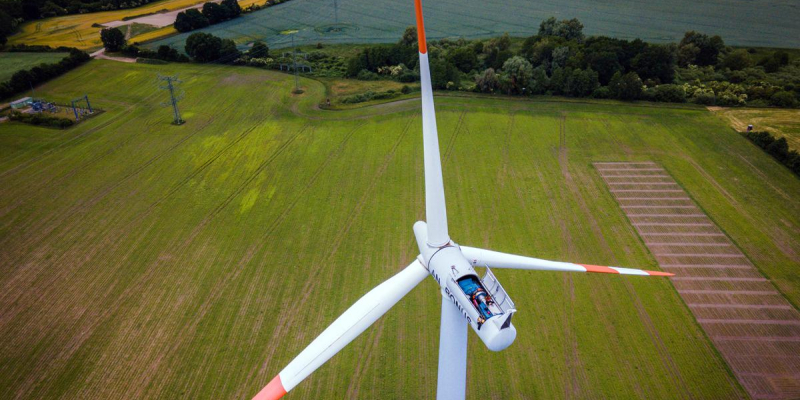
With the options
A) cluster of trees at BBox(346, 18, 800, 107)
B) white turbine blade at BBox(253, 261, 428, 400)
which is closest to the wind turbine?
white turbine blade at BBox(253, 261, 428, 400)

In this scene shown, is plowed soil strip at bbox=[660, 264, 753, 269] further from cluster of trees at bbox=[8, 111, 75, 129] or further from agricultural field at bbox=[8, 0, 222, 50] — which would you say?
agricultural field at bbox=[8, 0, 222, 50]

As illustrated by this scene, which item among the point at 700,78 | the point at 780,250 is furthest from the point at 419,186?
the point at 700,78

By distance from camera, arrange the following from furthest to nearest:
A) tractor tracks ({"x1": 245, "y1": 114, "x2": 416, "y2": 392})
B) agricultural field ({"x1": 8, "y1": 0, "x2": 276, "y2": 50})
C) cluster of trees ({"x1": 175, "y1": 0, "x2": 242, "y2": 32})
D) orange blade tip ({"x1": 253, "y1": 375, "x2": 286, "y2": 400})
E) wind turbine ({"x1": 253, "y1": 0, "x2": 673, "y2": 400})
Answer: cluster of trees ({"x1": 175, "y1": 0, "x2": 242, "y2": 32}) < agricultural field ({"x1": 8, "y1": 0, "x2": 276, "y2": 50}) < tractor tracks ({"x1": 245, "y1": 114, "x2": 416, "y2": 392}) < wind turbine ({"x1": 253, "y1": 0, "x2": 673, "y2": 400}) < orange blade tip ({"x1": 253, "y1": 375, "x2": 286, "y2": 400})

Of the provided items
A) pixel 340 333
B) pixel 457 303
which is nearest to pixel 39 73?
pixel 340 333

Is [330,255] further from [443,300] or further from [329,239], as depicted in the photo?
[443,300]

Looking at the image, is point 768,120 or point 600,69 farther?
point 600,69

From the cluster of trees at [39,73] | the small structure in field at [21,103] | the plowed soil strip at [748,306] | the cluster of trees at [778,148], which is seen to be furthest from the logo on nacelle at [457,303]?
the cluster of trees at [39,73]

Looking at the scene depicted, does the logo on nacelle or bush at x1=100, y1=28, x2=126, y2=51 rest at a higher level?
bush at x1=100, y1=28, x2=126, y2=51
